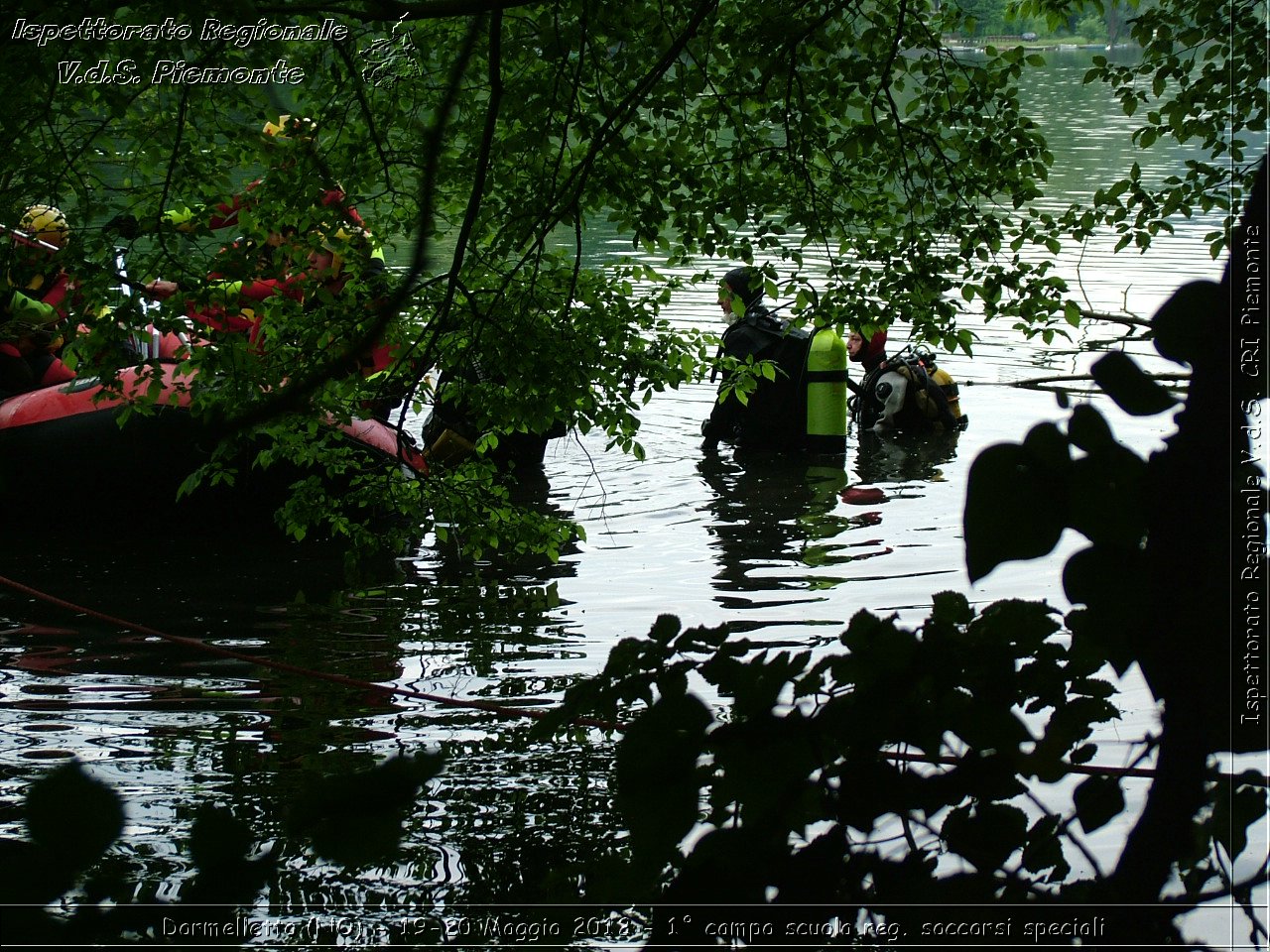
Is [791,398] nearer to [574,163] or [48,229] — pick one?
[574,163]

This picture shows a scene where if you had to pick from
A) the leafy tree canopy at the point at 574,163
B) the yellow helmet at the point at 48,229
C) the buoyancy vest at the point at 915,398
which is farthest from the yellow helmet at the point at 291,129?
the buoyancy vest at the point at 915,398

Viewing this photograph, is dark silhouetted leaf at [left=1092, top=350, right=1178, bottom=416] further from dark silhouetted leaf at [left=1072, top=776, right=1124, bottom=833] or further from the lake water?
dark silhouetted leaf at [left=1072, top=776, right=1124, bottom=833]

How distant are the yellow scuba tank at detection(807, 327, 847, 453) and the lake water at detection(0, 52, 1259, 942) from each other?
0.27 m

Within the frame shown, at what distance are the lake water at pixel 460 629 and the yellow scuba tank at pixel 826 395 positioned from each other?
27 cm

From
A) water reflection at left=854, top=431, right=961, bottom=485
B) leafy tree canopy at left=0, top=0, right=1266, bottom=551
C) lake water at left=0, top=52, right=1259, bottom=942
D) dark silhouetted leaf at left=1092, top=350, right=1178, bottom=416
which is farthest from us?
water reflection at left=854, top=431, right=961, bottom=485

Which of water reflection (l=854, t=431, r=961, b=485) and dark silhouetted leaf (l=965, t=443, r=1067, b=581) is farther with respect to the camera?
water reflection (l=854, t=431, r=961, b=485)

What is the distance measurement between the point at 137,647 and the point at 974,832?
204 inches

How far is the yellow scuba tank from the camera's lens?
33.6 feet

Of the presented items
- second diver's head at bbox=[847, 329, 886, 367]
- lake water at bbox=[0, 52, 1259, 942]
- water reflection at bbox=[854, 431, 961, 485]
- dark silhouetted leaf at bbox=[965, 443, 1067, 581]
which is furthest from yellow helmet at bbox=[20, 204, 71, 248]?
second diver's head at bbox=[847, 329, 886, 367]

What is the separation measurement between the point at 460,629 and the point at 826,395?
4.85 m

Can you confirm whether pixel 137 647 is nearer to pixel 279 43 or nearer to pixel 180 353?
pixel 180 353

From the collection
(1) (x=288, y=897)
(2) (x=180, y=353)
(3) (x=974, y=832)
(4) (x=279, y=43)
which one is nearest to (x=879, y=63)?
(4) (x=279, y=43)

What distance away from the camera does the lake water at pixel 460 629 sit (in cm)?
376

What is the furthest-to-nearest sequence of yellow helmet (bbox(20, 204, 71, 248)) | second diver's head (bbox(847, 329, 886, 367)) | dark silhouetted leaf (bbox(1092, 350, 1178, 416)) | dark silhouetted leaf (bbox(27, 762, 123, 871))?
second diver's head (bbox(847, 329, 886, 367)) → yellow helmet (bbox(20, 204, 71, 248)) → dark silhouetted leaf (bbox(1092, 350, 1178, 416)) → dark silhouetted leaf (bbox(27, 762, 123, 871))
